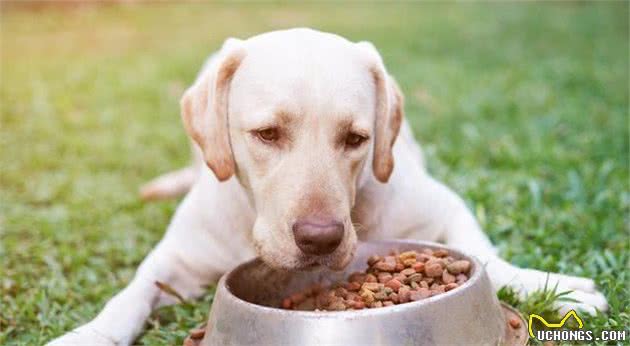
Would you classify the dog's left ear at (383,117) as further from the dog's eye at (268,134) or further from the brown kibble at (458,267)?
the brown kibble at (458,267)

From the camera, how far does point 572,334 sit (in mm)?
2766

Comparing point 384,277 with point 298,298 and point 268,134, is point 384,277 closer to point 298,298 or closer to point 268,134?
point 298,298

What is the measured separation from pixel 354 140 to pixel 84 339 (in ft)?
4.03

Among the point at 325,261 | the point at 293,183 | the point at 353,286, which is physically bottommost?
the point at 353,286

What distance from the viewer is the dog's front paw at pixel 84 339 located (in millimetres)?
2996

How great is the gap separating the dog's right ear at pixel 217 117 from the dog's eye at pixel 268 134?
218 mm

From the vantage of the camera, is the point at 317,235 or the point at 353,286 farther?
the point at 353,286

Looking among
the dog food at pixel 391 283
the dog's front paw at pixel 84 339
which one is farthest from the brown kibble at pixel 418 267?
the dog's front paw at pixel 84 339

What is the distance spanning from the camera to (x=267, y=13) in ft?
48.1

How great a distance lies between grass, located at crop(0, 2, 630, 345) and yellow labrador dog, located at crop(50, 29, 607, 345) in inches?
7.3

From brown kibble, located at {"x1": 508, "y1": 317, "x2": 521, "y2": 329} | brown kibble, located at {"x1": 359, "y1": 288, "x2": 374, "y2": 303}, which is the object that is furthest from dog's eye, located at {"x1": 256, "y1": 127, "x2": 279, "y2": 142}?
brown kibble, located at {"x1": 508, "y1": 317, "x2": 521, "y2": 329}

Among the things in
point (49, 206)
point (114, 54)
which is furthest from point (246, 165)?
point (114, 54)

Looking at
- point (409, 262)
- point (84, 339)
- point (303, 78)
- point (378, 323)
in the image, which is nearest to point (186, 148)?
point (84, 339)

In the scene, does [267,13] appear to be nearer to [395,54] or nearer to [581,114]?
[395,54]
